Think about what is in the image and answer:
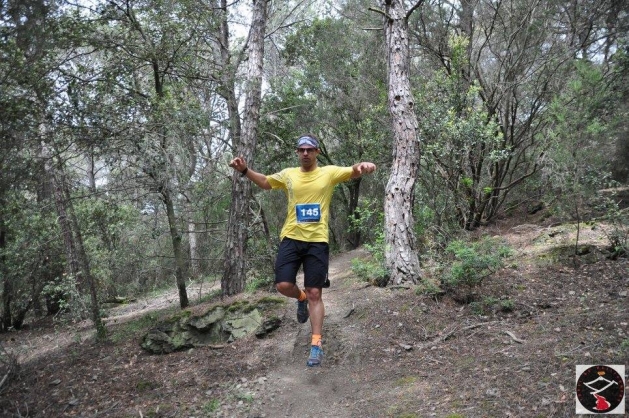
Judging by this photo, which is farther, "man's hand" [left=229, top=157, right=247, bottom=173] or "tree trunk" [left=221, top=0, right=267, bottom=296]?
"tree trunk" [left=221, top=0, right=267, bottom=296]

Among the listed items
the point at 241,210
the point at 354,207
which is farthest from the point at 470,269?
the point at 354,207

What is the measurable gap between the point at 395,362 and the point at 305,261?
4.46ft

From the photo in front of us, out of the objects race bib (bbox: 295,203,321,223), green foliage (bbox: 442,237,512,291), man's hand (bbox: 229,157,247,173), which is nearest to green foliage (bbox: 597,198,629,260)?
green foliage (bbox: 442,237,512,291)

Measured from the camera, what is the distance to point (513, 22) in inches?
424

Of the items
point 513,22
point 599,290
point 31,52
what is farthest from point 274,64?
point 599,290

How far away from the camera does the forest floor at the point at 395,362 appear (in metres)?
3.10

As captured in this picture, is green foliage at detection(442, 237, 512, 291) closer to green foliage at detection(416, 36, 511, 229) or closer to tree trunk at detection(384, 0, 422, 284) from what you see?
tree trunk at detection(384, 0, 422, 284)

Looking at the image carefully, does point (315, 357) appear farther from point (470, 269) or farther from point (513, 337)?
point (470, 269)

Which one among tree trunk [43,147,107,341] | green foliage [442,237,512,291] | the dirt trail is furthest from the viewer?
tree trunk [43,147,107,341]

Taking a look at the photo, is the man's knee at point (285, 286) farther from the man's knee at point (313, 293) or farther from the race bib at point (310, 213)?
the race bib at point (310, 213)

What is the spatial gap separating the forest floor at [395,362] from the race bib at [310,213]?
5.04 feet

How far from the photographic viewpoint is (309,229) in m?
4.19

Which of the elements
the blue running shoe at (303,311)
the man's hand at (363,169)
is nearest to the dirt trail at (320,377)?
the blue running shoe at (303,311)

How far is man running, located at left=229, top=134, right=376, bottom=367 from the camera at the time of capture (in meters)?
4.18
